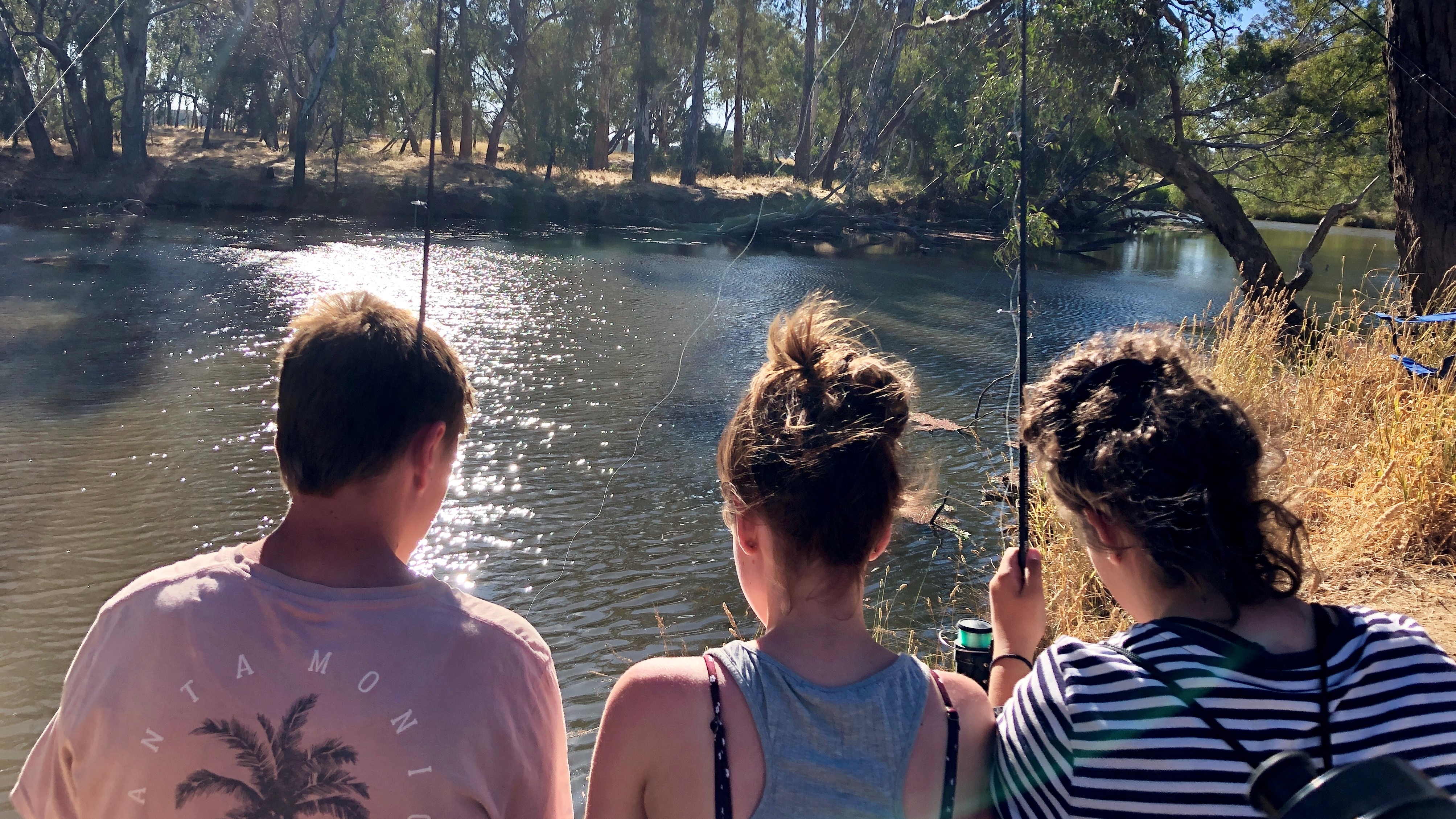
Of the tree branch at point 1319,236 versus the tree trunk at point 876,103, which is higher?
the tree trunk at point 876,103

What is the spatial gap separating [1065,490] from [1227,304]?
5.00 metres

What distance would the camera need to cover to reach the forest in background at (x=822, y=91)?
700cm

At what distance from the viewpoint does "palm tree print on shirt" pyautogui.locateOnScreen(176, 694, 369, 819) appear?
43.0 inches

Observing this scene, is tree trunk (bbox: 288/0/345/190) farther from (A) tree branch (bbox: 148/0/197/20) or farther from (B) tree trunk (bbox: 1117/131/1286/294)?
→ (B) tree trunk (bbox: 1117/131/1286/294)

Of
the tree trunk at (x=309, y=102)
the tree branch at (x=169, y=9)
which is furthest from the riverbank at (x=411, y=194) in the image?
the tree branch at (x=169, y=9)

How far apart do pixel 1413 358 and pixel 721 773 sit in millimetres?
5050

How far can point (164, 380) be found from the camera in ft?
24.6

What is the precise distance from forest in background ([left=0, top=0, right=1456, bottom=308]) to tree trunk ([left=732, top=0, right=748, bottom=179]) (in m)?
0.12

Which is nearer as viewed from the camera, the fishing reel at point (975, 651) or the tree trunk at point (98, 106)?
the fishing reel at point (975, 651)

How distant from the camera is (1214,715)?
1012mm

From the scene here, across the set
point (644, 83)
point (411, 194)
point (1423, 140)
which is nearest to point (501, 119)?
point (644, 83)

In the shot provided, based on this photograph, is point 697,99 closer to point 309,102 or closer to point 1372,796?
point 309,102

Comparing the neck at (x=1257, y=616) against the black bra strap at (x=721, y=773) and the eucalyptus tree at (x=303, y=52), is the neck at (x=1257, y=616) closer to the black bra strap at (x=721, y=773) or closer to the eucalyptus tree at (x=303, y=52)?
the black bra strap at (x=721, y=773)

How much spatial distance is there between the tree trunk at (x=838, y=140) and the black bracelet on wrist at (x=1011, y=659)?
40.5 feet
